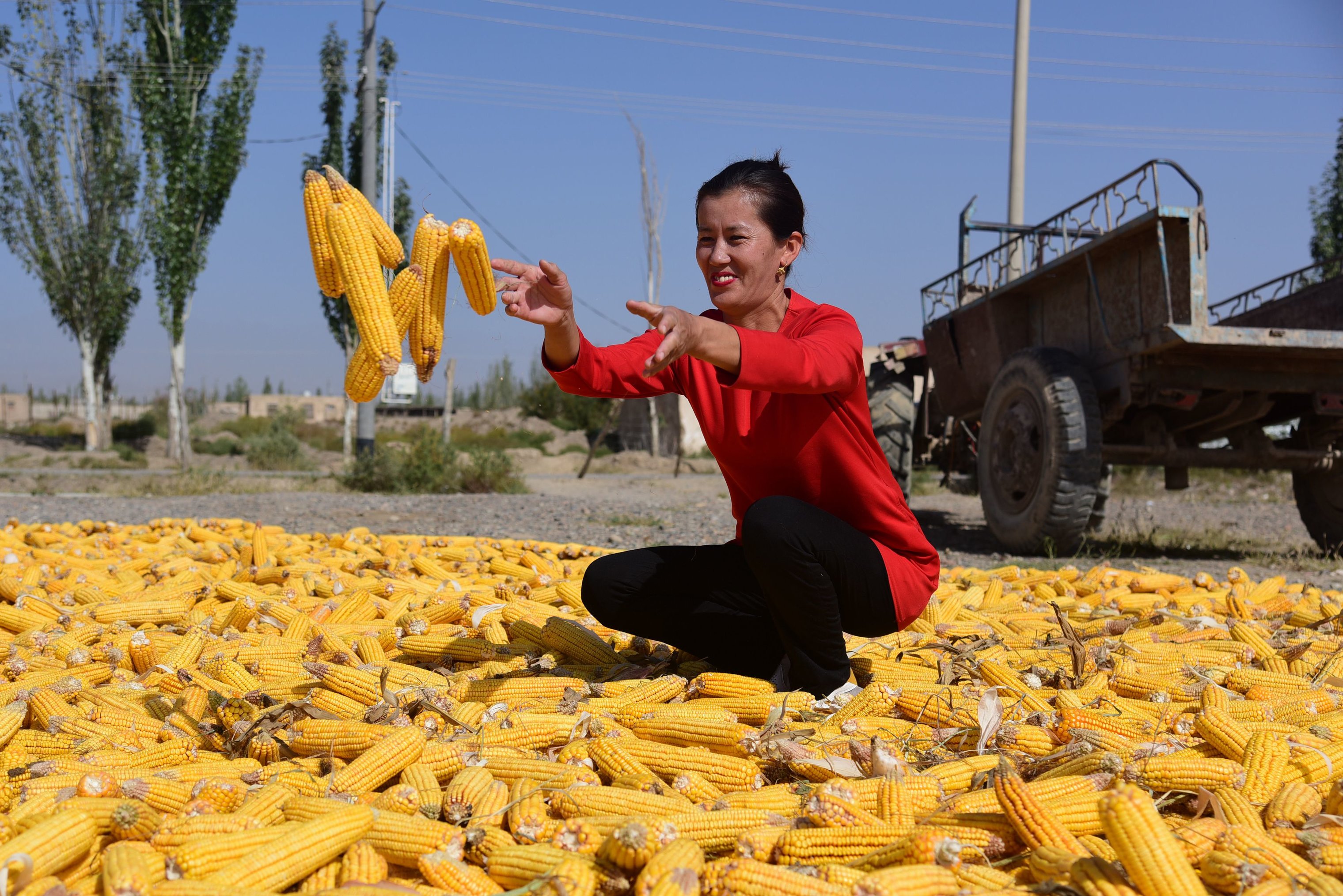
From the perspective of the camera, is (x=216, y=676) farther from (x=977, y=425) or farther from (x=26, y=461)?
(x=26, y=461)

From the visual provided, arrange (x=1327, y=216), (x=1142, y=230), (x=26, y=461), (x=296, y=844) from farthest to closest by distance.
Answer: (x=26, y=461)
(x=1327, y=216)
(x=1142, y=230)
(x=296, y=844)

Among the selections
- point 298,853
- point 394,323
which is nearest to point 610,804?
point 298,853

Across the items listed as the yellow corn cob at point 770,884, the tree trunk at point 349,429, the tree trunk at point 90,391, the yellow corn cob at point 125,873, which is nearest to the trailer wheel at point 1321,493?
the yellow corn cob at point 770,884

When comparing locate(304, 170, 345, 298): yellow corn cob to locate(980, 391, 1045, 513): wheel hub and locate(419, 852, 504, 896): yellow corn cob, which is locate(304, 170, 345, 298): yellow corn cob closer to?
locate(419, 852, 504, 896): yellow corn cob

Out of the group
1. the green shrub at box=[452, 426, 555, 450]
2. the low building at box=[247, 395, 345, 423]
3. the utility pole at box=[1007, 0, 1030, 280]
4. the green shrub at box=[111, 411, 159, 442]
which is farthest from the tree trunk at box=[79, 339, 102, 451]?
the utility pole at box=[1007, 0, 1030, 280]

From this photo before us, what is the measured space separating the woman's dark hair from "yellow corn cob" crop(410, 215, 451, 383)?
761 mm

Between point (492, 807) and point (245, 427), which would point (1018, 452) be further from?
point (245, 427)

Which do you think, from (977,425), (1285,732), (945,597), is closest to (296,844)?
(1285,732)

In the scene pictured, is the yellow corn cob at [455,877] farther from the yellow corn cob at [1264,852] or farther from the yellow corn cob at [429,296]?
the yellow corn cob at [1264,852]

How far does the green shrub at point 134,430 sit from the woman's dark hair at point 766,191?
30.5 metres

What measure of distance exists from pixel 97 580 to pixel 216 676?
7.24 ft

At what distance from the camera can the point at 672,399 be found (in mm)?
23594

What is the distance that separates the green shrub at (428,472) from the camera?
468 inches

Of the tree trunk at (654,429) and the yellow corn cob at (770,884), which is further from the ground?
the tree trunk at (654,429)
